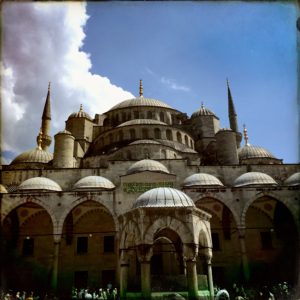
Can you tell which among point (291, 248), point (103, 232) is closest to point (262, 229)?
point (291, 248)

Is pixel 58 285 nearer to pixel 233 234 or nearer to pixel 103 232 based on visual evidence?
pixel 103 232

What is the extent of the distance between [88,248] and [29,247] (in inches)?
125

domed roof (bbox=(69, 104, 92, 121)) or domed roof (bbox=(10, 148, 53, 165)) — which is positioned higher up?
domed roof (bbox=(69, 104, 92, 121))

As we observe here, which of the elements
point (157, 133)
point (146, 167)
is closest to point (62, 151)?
point (146, 167)

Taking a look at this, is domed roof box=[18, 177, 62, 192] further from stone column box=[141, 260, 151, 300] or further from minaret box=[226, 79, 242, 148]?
minaret box=[226, 79, 242, 148]

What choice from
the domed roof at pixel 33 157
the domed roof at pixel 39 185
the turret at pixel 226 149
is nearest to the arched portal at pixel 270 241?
the turret at pixel 226 149

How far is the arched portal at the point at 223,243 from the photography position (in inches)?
677

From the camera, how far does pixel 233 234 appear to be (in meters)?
17.8

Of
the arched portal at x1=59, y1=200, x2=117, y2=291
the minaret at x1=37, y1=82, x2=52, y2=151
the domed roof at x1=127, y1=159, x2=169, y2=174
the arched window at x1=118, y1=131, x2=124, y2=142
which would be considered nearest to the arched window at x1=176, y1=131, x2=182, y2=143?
the arched window at x1=118, y1=131, x2=124, y2=142

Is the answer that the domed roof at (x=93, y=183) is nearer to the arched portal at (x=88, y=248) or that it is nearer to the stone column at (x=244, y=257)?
the arched portal at (x=88, y=248)

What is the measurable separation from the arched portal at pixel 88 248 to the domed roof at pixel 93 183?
83 cm

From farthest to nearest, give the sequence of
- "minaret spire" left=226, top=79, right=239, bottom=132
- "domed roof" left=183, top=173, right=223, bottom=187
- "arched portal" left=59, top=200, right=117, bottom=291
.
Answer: "minaret spire" left=226, top=79, right=239, bottom=132 < "domed roof" left=183, top=173, right=223, bottom=187 < "arched portal" left=59, top=200, right=117, bottom=291

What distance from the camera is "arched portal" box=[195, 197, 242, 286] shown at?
17.2 m

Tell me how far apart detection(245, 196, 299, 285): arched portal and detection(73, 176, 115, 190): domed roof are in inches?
316
